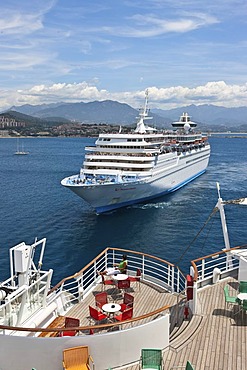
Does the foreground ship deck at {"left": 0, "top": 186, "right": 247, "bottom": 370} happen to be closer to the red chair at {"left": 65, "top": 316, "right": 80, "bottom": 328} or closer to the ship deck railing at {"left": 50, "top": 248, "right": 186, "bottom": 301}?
the red chair at {"left": 65, "top": 316, "right": 80, "bottom": 328}

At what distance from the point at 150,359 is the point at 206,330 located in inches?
83.9

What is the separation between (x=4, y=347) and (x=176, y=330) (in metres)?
4.39

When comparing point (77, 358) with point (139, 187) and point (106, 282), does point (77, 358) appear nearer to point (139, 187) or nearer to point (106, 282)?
point (106, 282)

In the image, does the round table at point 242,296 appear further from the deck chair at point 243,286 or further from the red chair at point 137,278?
the red chair at point 137,278

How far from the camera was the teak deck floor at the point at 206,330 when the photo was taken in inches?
333

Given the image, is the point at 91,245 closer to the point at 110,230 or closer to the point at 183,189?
the point at 110,230

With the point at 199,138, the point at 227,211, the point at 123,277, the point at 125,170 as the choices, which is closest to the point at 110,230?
the point at 125,170

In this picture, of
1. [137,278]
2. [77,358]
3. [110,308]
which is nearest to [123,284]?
[137,278]

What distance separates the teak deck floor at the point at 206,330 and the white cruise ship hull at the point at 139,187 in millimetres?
24556

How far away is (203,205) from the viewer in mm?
43875

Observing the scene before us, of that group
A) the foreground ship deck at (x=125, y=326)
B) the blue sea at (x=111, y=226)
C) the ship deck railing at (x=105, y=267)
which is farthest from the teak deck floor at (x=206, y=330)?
the blue sea at (x=111, y=226)

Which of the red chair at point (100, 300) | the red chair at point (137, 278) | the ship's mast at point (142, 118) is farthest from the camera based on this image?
the ship's mast at point (142, 118)

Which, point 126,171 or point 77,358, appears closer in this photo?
point 77,358

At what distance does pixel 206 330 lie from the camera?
380 inches
